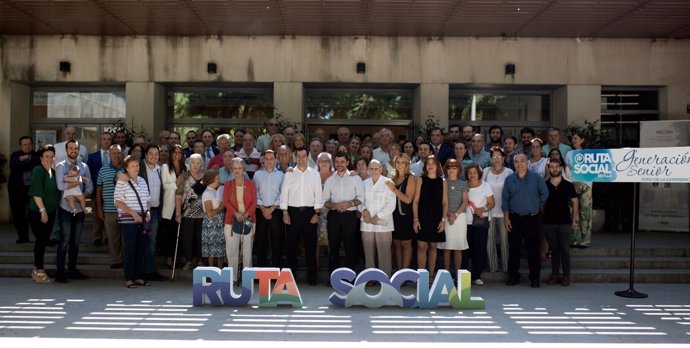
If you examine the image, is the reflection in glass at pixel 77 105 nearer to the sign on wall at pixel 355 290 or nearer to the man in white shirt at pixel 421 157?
the man in white shirt at pixel 421 157

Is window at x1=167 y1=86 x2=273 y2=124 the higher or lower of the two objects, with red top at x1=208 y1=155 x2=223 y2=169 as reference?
higher

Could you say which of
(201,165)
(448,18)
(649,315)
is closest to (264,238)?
→ (201,165)

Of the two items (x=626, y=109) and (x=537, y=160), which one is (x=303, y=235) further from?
(x=626, y=109)

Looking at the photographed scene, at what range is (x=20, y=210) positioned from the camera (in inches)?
383

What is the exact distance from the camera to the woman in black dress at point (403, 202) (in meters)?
7.80

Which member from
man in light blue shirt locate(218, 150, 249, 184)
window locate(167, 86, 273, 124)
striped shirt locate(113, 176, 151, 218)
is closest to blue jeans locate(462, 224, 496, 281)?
man in light blue shirt locate(218, 150, 249, 184)

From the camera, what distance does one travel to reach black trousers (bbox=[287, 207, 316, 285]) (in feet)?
26.2

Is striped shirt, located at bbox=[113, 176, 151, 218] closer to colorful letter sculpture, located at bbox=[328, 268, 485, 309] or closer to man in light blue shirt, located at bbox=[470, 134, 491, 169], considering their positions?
colorful letter sculpture, located at bbox=[328, 268, 485, 309]

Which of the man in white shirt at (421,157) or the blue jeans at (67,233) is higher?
the man in white shirt at (421,157)

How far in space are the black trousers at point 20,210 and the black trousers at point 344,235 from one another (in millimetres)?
5181

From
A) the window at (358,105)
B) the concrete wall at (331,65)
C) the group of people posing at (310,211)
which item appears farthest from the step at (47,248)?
the window at (358,105)

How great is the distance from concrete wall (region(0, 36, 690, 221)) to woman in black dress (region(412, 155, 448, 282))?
573 centimetres

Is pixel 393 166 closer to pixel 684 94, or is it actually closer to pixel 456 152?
pixel 456 152

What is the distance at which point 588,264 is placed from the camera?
29.6 feet
